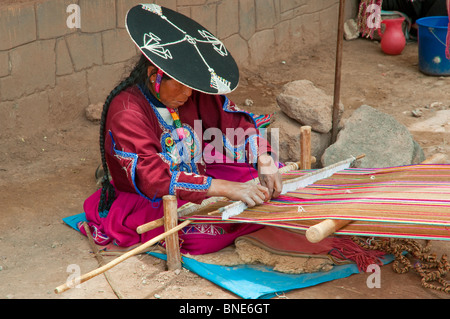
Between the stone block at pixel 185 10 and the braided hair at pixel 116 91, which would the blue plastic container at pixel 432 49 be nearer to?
the stone block at pixel 185 10

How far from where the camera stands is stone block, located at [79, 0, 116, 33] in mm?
5074

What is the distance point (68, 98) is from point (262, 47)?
2663 mm

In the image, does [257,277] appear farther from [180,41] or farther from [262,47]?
[262,47]

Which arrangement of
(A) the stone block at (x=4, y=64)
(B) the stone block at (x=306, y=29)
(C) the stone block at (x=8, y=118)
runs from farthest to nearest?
(B) the stone block at (x=306, y=29) < (C) the stone block at (x=8, y=118) < (A) the stone block at (x=4, y=64)

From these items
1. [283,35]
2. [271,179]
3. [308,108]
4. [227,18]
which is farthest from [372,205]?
[283,35]

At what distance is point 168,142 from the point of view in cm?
328

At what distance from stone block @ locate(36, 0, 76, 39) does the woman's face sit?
6.68 ft

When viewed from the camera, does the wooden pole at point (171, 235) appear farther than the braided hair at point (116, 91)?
No

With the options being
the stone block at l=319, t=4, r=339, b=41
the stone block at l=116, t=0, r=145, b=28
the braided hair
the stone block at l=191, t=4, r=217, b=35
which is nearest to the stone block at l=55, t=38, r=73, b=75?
the stone block at l=116, t=0, r=145, b=28

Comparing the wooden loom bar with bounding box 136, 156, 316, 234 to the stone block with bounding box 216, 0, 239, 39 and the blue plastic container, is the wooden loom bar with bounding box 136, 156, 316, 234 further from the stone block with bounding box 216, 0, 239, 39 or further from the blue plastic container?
the blue plastic container

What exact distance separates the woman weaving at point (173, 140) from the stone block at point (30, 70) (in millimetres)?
1610

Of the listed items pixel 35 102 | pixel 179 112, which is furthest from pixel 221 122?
pixel 35 102

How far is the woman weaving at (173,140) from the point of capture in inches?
115

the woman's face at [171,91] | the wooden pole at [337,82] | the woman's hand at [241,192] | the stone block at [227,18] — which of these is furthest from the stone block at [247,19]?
the woman's hand at [241,192]
